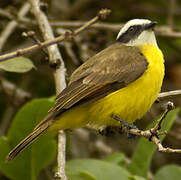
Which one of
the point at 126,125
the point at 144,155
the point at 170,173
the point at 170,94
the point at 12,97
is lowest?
the point at 170,173

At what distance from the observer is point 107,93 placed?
3318 mm

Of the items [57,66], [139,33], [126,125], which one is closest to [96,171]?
[126,125]

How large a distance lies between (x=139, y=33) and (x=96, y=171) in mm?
1453

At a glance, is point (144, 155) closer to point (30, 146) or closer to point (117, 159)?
point (117, 159)

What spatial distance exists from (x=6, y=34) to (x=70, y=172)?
5.84 feet

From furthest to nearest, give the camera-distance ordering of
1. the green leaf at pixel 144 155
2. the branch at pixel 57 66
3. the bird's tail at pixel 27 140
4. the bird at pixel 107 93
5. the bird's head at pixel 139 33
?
the bird's head at pixel 139 33 → the green leaf at pixel 144 155 → the bird at pixel 107 93 → the bird's tail at pixel 27 140 → the branch at pixel 57 66

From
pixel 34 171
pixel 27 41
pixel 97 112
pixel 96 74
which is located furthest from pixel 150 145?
pixel 27 41

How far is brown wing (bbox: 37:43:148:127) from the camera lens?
3.14 meters

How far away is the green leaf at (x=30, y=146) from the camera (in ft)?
10.7

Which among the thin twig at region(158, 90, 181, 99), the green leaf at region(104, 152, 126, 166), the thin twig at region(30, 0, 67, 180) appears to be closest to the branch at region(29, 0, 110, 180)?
the thin twig at region(30, 0, 67, 180)

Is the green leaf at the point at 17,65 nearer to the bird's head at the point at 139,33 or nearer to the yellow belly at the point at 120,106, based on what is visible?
the yellow belly at the point at 120,106

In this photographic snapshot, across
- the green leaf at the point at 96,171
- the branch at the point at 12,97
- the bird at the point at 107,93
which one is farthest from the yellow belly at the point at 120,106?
the branch at the point at 12,97

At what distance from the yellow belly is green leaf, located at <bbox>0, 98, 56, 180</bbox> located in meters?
0.22

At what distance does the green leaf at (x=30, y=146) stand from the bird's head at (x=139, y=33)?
1073 mm
